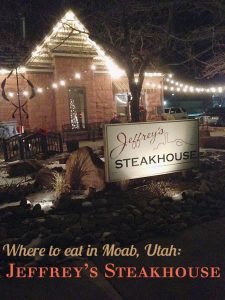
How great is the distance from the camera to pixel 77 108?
1919 centimetres

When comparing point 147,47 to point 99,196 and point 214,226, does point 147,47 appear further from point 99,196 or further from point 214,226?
point 214,226

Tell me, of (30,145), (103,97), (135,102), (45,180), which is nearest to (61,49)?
(103,97)

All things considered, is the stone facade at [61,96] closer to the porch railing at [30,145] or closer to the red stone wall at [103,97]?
the red stone wall at [103,97]

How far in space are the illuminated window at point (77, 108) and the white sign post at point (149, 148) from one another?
39.6 ft

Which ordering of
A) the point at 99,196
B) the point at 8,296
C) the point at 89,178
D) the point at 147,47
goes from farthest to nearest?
the point at 147,47 → the point at 89,178 → the point at 99,196 → the point at 8,296

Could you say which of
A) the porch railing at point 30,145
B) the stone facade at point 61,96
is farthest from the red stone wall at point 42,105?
the porch railing at point 30,145

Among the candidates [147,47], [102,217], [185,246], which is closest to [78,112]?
[147,47]

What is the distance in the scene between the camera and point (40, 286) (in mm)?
3533

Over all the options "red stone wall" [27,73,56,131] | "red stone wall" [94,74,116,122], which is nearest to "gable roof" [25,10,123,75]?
"red stone wall" [27,73,56,131]

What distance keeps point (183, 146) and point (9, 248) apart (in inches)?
183

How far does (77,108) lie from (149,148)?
12793 mm

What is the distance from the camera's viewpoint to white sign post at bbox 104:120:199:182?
663cm

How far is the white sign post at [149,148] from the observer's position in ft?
21.8

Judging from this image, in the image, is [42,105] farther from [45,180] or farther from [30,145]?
[45,180]
